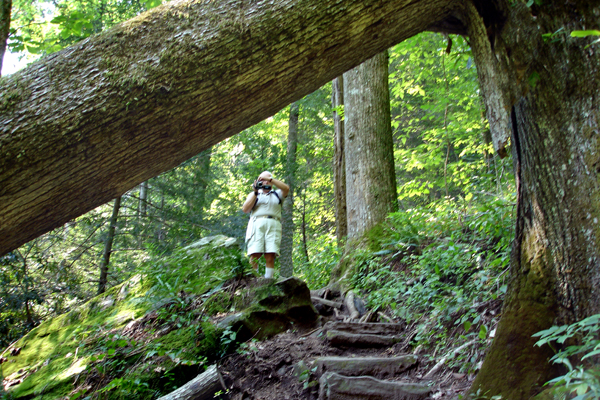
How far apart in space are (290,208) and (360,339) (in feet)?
30.9

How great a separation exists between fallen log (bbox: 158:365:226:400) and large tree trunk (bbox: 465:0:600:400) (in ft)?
7.97

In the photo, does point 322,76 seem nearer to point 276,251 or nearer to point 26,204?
point 26,204

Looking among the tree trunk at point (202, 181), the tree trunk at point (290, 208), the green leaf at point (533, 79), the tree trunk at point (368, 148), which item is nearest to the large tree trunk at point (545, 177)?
the green leaf at point (533, 79)

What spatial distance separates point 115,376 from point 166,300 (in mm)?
1384

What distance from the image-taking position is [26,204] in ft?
7.24

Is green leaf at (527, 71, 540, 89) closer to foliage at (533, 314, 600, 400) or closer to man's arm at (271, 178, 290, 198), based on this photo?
foliage at (533, 314, 600, 400)

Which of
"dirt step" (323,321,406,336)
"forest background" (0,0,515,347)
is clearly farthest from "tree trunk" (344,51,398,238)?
"dirt step" (323,321,406,336)

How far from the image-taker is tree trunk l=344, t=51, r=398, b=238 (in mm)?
7796

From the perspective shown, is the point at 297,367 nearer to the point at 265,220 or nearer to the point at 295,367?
the point at 295,367

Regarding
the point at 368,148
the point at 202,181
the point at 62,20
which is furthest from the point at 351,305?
the point at 202,181

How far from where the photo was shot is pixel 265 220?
23.0ft

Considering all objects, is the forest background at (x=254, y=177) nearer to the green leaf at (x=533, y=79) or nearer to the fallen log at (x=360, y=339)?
the green leaf at (x=533, y=79)

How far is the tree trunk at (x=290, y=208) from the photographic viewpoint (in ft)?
41.8

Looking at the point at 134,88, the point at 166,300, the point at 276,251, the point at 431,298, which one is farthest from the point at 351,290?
the point at 134,88
